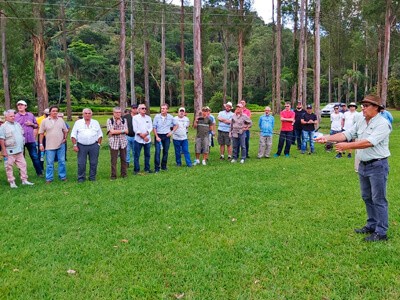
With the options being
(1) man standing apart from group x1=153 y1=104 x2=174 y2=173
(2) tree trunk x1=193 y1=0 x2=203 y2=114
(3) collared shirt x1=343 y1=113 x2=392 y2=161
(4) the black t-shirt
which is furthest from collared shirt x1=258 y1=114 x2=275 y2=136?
(3) collared shirt x1=343 y1=113 x2=392 y2=161

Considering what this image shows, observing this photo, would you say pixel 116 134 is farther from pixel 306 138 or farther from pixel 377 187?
pixel 306 138

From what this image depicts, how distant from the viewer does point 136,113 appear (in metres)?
10.3

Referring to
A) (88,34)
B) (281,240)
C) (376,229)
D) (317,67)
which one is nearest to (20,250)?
(281,240)

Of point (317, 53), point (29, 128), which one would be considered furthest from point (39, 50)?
point (317, 53)

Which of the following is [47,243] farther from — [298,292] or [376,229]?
[376,229]

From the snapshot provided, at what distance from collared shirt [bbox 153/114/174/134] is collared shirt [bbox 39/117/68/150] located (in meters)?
2.30

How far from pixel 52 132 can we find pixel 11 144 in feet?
2.84

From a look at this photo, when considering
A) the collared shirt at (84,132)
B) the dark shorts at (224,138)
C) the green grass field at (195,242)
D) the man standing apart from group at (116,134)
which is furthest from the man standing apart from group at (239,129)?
the collared shirt at (84,132)

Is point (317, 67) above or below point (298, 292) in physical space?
above

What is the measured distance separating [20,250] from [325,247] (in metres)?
3.62

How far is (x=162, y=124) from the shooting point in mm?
9766

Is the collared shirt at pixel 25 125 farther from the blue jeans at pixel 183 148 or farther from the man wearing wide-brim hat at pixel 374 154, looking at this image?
the man wearing wide-brim hat at pixel 374 154

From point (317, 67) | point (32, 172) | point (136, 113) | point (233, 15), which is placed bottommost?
point (32, 172)

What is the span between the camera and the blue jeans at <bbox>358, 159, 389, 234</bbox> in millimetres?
4555
